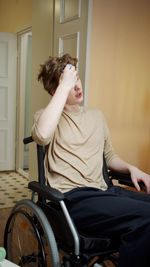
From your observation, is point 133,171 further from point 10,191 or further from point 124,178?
point 10,191

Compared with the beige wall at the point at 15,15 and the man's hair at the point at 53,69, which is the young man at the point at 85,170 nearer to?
the man's hair at the point at 53,69

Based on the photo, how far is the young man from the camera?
4.00 ft

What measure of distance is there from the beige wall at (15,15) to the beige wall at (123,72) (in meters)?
1.75

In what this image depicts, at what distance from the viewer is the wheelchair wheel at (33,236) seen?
48.8 inches

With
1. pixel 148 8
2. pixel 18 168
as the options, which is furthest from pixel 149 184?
pixel 18 168

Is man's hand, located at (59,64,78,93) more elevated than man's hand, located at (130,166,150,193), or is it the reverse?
man's hand, located at (59,64,78,93)

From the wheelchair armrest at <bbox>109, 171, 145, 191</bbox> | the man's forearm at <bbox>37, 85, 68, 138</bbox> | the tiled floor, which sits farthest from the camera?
the tiled floor

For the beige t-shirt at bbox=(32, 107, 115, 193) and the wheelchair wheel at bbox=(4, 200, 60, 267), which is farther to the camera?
the beige t-shirt at bbox=(32, 107, 115, 193)

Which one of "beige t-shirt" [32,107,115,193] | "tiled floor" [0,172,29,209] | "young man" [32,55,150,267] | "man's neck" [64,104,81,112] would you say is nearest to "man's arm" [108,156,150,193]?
"young man" [32,55,150,267]

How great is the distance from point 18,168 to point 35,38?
2.06 meters

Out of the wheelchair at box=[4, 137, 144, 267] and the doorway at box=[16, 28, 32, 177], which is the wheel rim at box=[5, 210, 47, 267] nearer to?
the wheelchair at box=[4, 137, 144, 267]

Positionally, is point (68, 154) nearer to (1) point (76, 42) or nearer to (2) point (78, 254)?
(2) point (78, 254)

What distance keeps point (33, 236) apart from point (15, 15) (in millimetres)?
3768

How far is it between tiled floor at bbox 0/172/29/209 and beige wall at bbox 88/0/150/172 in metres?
1.26
